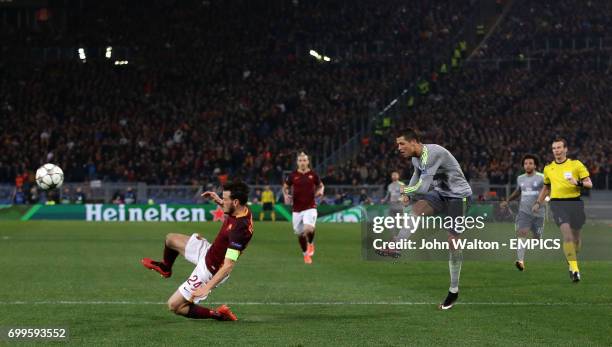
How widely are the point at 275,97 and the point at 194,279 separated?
40.0m

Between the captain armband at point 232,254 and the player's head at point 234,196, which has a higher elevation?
the player's head at point 234,196

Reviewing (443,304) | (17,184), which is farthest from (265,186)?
(443,304)

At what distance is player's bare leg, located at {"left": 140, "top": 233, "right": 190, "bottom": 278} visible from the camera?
35.8ft

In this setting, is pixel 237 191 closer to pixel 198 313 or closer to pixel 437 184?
pixel 198 313

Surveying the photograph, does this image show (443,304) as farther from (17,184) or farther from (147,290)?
(17,184)

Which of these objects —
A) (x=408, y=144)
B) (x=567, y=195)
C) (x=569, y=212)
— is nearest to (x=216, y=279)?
(x=408, y=144)

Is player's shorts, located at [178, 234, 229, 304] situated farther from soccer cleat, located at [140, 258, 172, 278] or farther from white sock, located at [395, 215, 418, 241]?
white sock, located at [395, 215, 418, 241]

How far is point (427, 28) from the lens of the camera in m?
54.9

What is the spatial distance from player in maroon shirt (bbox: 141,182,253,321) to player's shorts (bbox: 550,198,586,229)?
6.89 metres

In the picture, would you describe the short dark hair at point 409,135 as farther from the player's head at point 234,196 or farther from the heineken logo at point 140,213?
the heineken logo at point 140,213

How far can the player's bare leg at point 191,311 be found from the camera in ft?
33.5

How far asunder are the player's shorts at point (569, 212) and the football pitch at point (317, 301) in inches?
31.2

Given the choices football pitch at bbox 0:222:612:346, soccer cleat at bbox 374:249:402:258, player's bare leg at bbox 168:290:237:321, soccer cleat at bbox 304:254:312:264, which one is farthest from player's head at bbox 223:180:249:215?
soccer cleat at bbox 304:254:312:264

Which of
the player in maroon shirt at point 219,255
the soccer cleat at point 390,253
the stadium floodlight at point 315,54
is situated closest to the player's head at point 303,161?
the soccer cleat at point 390,253
